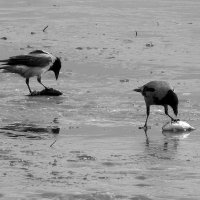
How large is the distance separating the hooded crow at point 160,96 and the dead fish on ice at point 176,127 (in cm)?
111

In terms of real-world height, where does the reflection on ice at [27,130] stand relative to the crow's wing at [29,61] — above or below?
above

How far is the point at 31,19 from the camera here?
81.6 ft

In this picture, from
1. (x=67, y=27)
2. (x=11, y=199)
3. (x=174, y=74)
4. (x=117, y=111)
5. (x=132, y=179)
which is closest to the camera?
(x=11, y=199)

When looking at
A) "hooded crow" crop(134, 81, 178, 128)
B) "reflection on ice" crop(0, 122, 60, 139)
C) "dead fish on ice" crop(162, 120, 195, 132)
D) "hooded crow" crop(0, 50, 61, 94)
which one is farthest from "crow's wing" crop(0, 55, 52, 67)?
"dead fish on ice" crop(162, 120, 195, 132)

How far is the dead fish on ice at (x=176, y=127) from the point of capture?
14.5 m

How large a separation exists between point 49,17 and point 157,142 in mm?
12107

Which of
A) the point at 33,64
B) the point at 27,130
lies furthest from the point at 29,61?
the point at 27,130

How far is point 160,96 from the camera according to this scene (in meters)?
15.9

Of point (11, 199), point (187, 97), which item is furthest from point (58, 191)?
point (187, 97)

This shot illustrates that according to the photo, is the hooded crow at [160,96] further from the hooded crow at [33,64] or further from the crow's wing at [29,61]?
the crow's wing at [29,61]

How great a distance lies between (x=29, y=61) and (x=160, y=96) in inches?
179

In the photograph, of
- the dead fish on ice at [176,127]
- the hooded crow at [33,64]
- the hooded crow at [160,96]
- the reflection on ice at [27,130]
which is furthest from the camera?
the hooded crow at [33,64]

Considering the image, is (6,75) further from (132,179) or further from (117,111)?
(132,179)

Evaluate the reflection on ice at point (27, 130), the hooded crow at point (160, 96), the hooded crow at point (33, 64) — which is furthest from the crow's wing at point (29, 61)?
the reflection on ice at point (27, 130)
